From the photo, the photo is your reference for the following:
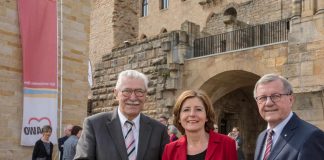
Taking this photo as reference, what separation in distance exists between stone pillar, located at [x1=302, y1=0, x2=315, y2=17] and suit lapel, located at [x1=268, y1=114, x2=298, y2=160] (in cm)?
913

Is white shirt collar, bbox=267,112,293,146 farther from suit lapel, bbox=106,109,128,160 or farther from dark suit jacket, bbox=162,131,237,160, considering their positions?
suit lapel, bbox=106,109,128,160

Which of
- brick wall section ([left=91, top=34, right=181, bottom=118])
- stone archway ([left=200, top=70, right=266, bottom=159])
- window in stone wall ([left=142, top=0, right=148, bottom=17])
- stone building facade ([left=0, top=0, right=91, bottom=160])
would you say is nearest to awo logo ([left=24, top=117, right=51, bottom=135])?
stone building facade ([left=0, top=0, right=91, bottom=160])

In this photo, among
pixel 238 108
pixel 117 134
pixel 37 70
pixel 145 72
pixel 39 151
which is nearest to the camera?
pixel 117 134

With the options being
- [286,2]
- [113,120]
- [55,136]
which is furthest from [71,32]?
[286,2]

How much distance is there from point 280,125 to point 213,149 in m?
0.55

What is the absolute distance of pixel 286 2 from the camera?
63.5 ft

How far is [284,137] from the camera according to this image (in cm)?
321

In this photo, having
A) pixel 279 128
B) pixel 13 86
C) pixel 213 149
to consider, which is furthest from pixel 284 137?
pixel 13 86

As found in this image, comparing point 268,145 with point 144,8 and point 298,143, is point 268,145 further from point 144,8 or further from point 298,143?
point 144,8

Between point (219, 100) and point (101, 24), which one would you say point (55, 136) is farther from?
point (101, 24)

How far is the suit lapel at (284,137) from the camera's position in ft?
10.4

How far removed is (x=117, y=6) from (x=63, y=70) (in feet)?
58.4

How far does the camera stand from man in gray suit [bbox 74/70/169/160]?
3.39 metres

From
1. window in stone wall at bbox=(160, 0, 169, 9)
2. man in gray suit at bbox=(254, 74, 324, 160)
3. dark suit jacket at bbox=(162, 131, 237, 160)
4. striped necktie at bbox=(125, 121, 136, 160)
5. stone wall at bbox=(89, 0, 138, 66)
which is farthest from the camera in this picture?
window in stone wall at bbox=(160, 0, 169, 9)
